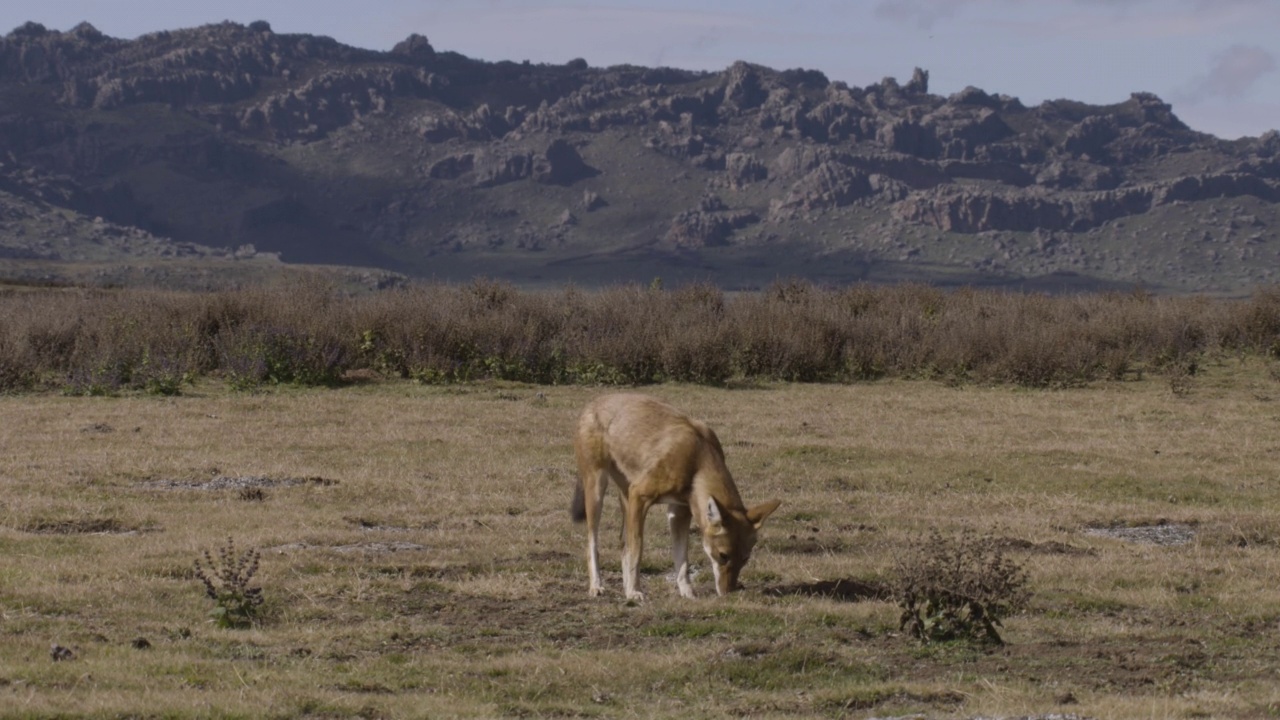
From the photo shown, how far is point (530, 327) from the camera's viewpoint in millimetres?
30625

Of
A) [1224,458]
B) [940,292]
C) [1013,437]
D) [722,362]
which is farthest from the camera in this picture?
[940,292]

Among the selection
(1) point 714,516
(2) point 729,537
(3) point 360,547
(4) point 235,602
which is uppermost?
(1) point 714,516

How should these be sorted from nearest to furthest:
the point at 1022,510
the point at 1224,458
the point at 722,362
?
the point at 1022,510 < the point at 1224,458 < the point at 722,362

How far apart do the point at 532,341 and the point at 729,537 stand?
2039 cm

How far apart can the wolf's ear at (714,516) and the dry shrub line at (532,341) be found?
729 inches

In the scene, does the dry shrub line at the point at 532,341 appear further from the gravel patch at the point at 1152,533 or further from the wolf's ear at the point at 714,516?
the wolf's ear at the point at 714,516

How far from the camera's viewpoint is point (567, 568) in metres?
11.9

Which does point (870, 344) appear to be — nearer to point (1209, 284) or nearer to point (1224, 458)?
point (1224, 458)

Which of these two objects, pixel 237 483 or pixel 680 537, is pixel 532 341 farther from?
pixel 680 537

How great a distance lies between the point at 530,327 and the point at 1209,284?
181 meters

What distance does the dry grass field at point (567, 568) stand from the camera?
803cm

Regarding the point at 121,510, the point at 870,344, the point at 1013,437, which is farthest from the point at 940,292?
the point at 121,510

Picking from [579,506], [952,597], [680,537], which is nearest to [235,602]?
[579,506]

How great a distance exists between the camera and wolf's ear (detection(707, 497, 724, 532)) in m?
9.91
